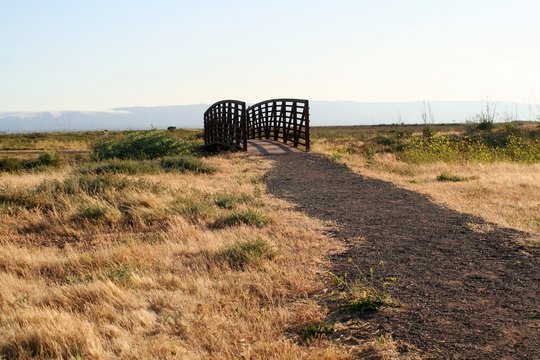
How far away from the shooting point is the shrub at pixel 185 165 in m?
15.1

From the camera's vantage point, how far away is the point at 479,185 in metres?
12.5

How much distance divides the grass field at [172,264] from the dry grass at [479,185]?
5 centimetres

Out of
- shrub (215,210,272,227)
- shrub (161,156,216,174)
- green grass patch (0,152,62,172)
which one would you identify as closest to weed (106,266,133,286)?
shrub (215,210,272,227)

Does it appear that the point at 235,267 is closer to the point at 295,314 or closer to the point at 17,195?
the point at 295,314

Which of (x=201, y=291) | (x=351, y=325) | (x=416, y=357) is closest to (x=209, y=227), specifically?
(x=201, y=291)

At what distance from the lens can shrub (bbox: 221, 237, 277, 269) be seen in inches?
241

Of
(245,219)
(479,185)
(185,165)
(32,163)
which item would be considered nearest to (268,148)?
(185,165)

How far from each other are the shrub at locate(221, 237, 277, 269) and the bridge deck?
43.3 ft

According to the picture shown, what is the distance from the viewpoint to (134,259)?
255 inches

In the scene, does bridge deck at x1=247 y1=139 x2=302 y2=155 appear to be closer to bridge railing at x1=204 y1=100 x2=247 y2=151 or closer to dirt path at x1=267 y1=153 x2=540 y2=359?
bridge railing at x1=204 y1=100 x2=247 y2=151

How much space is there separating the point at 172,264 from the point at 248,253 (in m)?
0.83

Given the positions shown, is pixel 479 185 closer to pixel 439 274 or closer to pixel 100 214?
pixel 439 274

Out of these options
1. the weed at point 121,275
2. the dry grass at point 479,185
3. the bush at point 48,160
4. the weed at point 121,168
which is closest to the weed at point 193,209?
the weed at point 121,275

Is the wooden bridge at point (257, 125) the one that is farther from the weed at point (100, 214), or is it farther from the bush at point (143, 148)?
the weed at point (100, 214)
